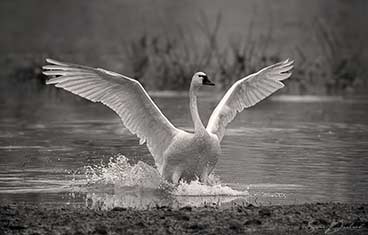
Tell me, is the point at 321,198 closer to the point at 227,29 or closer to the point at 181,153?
the point at 181,153

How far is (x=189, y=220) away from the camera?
1152cm

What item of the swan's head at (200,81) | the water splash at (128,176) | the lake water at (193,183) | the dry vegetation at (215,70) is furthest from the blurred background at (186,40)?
the swan's head at (200,81)

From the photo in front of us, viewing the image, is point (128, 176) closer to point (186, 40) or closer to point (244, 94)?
point (244, 94)

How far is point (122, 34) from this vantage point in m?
52.9

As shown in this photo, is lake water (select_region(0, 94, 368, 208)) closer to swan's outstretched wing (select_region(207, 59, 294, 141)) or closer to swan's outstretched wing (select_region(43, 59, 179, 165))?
swan's outstretched wing (select_region(43, 59, 179, 165))

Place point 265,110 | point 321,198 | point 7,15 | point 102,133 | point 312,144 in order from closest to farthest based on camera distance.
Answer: point 321,198 → point 312,144 → point 102,133 → point 265,110 → point 7,15

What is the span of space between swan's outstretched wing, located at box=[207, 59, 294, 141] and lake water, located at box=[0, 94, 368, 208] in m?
0.83

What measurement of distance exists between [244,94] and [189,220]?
5.10 meters

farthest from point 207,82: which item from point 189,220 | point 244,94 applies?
point 189,220

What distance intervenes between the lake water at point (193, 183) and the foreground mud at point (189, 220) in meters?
1.09

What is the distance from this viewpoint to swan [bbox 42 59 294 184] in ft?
48.0

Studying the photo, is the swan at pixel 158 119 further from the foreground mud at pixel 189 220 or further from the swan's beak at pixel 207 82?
the foreground mud at pixel 189 220

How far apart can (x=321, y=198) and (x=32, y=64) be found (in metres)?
23.0

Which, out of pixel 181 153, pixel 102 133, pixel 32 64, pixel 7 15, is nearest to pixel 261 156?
pixel 181 153
